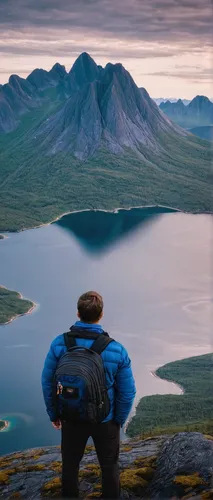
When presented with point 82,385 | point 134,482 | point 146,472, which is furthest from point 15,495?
point 82,385

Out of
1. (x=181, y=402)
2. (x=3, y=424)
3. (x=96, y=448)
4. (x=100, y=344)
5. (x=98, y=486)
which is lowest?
(x=3, y=424)

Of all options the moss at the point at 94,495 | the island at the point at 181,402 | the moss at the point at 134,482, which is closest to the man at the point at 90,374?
the moss at the point at 94,495

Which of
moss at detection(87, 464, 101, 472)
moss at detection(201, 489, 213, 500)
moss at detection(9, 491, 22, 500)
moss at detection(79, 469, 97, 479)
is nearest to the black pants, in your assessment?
moss at detection(201, 489, 213, 500)

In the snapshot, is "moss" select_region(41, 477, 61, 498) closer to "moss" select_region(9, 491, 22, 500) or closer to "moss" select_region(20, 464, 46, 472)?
"moss" select_region(9, 491, 22, 500)


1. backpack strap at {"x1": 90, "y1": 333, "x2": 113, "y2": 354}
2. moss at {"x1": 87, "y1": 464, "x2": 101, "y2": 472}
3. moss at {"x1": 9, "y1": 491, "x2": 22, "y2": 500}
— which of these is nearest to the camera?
backpack strap at {"x1": 90, "y1": 333, "x2": 113, "y2": 354}

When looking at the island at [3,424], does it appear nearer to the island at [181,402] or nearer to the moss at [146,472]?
the island at [181,402]

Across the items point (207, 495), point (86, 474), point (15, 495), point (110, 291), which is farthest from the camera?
point (110, 291)

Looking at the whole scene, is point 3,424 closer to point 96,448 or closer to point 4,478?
point 4,478
